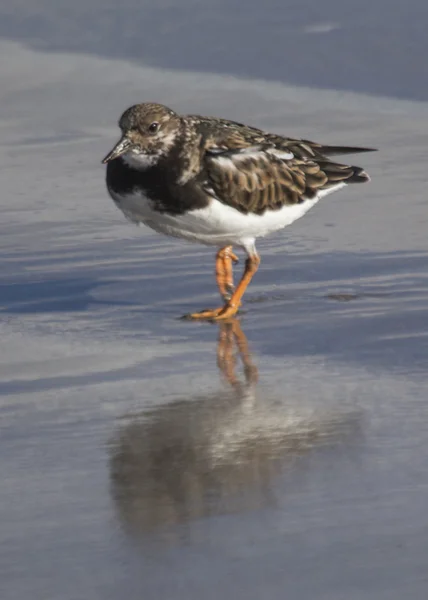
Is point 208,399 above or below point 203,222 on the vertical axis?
below

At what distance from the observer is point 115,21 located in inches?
475

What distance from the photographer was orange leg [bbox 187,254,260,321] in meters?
6.11

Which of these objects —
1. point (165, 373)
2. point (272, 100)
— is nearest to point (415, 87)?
point (272, 100)

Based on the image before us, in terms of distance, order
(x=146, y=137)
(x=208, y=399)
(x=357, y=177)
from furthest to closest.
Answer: (x=357, y=177), (x=146, y=137), (x=208, y=399)

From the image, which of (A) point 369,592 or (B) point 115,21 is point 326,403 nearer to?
(A) point 369,592

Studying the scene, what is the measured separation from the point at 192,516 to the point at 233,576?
0.37 metres

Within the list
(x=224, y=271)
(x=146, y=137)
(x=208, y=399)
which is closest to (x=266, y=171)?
(x=224, y=271)

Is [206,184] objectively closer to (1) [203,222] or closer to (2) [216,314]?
(1) [203,222]

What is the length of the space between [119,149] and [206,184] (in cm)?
39

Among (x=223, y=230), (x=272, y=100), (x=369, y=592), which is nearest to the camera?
(x=369, y=592)

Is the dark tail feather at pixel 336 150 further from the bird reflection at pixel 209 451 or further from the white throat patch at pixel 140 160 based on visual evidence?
the bird reflection at pixel 209 451

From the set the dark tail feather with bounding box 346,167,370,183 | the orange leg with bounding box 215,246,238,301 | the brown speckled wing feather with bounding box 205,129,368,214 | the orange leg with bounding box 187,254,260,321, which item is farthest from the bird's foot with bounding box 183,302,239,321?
the dark tail feather with bounding box 346,167,370,183

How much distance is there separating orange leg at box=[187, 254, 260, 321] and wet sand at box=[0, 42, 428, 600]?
81 mm

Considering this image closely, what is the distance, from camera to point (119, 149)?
21.4ft
